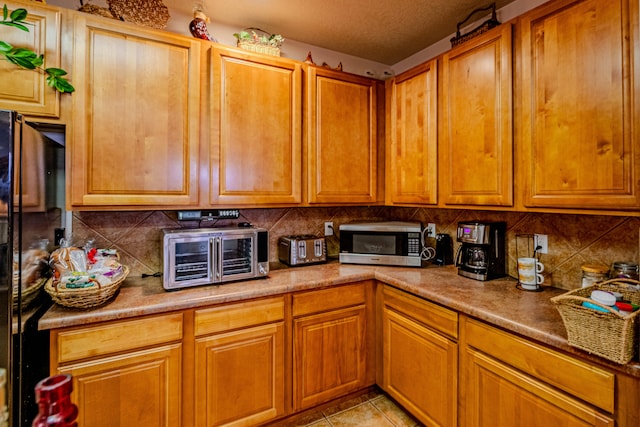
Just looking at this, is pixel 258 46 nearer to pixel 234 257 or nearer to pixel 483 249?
pixel 234 257

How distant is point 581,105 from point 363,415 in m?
2.08

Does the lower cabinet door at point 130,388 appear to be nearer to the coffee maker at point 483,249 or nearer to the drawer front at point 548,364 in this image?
the drawer front at point 548,364

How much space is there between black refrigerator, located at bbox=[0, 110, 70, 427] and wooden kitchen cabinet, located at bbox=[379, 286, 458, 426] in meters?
1.79

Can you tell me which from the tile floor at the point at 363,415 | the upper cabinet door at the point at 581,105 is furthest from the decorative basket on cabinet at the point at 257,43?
the tile floor at the point at 363,415

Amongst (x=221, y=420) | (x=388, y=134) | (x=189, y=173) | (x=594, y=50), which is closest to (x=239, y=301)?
(x=221, y=420)

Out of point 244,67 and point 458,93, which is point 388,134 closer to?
point 458,93

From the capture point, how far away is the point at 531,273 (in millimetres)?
1705

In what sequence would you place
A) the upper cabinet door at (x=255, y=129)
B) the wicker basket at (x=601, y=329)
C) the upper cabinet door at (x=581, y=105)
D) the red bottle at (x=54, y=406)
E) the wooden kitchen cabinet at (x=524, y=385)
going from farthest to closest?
the upper cabinet door at (x=255, y=129) < the upper cabinet door at (x=581, y=105) < the wooden kitchen cabinet at (x=524, y=385) < the wicker basket at (x=601, y=329) < the red bottle at (x=54, y=406)

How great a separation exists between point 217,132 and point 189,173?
0.97 feet

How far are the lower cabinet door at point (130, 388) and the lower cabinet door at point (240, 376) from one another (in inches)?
4.6

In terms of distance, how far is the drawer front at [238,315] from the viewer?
165cm

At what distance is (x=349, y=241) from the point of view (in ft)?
7.68

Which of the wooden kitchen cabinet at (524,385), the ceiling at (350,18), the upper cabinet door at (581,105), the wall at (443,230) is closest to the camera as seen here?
the wooden kitchen cabinet at (524,385)

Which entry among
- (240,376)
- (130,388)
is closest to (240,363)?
(240,376)
